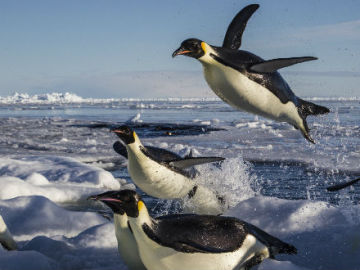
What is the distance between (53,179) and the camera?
817cm

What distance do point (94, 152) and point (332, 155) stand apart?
592 centimetres

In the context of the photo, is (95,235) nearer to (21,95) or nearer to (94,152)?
(94,152)

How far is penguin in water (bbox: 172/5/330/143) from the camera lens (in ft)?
7.50

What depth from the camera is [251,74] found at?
246 centimetres

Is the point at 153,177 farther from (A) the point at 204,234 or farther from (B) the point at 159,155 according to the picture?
(A) the point at 204,234

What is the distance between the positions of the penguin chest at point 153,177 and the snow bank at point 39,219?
1010 millimetres

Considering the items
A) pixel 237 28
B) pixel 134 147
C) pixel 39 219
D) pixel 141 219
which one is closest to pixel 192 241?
pixel 141 219

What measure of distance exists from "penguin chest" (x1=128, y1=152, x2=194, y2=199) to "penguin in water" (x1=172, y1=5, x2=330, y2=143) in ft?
5.55

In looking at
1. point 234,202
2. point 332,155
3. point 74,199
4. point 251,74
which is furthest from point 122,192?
point 332,155

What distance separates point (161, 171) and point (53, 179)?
173 inches

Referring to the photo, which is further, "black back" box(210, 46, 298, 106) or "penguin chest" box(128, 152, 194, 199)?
"penguin chest" box(128, 152, 194, 199)

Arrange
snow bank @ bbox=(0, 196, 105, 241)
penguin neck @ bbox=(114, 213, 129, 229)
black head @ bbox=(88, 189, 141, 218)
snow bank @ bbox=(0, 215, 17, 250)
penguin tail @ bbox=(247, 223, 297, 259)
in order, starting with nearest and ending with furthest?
black head @ bbox=(88, 189, 141, 218) < penguin tail @ bbox=(247, 223, 297, 259) < penguin neck @ bbox=(114, 213, 129, 229) < snow bank @ bbox=(0, 215, 17, 250) < snow bank @ bbox=(0, 196, 105, 241)

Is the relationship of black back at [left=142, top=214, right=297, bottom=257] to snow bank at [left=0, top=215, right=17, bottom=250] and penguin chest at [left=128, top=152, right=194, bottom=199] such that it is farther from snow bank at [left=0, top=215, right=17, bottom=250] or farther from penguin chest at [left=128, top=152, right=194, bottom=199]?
snow bank at [left=0, top=215, right=17, bottom=250]

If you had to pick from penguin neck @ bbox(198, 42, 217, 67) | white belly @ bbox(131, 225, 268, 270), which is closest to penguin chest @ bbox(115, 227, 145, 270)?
white belly @ bbox(131, 225, 268, 270)
